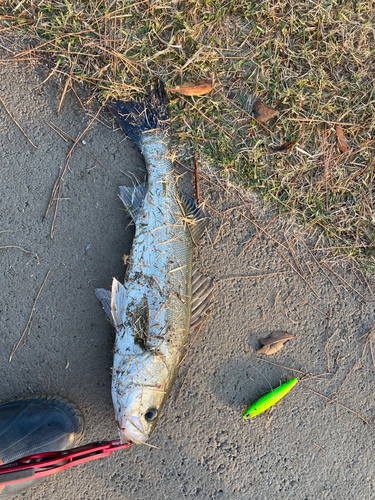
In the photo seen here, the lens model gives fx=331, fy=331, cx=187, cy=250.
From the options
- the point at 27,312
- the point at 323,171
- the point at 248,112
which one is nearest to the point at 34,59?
the point at 248,112

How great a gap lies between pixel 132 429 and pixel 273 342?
1.52 meters

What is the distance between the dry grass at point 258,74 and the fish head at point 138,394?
1.95 m

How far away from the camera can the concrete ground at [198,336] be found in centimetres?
317

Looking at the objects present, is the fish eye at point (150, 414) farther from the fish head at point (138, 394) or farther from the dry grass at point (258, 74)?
the dry grass at point (258, 74)

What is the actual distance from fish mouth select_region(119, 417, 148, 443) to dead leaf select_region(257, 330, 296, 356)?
4.34 ft

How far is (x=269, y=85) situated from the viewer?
3256mm

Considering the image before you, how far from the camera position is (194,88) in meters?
3.13

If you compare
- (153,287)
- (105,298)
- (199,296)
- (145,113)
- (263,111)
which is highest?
(145,113)

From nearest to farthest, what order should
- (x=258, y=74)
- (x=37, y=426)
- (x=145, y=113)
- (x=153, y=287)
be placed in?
1. (x=153, y=287)
2. (x=37, y=426)
3. (x=145, y=113)
4. (x=258, y=74)

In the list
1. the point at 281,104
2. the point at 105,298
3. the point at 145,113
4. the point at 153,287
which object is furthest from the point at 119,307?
the point at 281,104

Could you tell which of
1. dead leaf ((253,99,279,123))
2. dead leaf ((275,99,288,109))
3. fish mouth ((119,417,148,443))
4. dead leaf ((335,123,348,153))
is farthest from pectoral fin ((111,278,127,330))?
dead leaf ((335,123,348,153))

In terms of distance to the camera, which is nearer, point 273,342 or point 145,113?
point 145,113

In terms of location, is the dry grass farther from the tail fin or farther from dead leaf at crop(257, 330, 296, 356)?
dead leaf at crop(257, 330, 296, 356)

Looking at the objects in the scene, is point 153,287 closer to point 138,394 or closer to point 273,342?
point 138,394
